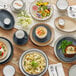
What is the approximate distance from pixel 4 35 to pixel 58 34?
2.11ft

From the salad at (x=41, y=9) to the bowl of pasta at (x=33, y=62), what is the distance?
49 cm

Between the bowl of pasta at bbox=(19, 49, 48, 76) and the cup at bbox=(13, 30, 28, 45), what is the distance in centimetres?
15

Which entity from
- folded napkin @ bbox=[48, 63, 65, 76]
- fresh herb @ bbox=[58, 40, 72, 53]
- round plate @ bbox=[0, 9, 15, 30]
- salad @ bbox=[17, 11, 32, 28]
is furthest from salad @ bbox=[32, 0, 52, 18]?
folded napkin @ bbox=[48, 63, 65, 76]

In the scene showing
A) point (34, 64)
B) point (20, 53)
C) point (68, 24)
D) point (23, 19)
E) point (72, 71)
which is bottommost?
point (72, 71)

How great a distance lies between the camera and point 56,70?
3.07 meters

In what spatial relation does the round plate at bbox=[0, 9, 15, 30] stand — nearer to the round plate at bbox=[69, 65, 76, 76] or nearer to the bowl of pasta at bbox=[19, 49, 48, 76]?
the bowl of pasta at bbox=[19, 49, 48, 76]

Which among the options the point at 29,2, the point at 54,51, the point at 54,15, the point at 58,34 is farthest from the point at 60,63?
the point at 29,2

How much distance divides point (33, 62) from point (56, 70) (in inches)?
11.1

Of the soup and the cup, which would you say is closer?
the soup

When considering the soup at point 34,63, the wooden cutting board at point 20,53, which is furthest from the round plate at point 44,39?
the soup at point 34,63

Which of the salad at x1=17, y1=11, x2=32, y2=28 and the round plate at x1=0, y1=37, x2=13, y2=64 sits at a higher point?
the salad at x1=17, y1=11, x2=32, y2=28

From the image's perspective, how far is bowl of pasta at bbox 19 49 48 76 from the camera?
2.99 meters

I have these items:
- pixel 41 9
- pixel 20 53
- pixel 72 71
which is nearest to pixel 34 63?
pixel 20 53

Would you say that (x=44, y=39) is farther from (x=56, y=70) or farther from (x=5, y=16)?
(x=5, y=16)
